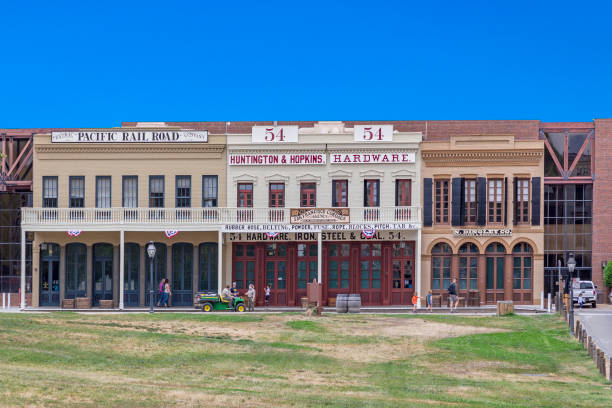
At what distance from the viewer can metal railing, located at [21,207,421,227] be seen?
1762 inches

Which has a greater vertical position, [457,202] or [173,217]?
[457,202]

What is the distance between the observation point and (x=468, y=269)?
46.0m

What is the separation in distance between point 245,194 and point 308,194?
10.9 ft

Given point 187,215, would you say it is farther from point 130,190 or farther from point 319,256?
point 319,256

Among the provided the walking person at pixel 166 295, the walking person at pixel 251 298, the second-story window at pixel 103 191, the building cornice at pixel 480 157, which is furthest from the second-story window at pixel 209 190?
the building cornice at pixel 480 157

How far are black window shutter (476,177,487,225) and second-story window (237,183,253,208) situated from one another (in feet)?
39.4

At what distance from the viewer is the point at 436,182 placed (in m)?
45.9

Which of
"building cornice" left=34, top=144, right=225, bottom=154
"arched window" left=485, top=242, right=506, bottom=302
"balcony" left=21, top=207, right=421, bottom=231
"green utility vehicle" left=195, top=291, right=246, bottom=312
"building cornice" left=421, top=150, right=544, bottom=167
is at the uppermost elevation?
"building cornice" left=34, top=144, right=225, bottom=154

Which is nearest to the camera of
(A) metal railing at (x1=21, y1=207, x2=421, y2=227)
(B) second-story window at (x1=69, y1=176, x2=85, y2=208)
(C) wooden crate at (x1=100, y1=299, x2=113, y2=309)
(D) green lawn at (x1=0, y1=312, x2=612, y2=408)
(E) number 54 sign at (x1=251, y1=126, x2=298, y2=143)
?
(D) green lawn at (x1=0, y1=312, x2=612, y2=408)

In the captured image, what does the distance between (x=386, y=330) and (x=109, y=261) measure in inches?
735

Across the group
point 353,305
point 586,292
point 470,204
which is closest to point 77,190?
point 353,305

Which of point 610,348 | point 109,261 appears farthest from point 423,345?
point 109,261

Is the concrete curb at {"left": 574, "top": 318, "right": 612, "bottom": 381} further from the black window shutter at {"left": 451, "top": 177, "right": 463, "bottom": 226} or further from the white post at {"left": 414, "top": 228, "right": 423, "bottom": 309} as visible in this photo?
the black window shutter at {"left": 451, "top": 177, "right": 463, "bottom": 226}

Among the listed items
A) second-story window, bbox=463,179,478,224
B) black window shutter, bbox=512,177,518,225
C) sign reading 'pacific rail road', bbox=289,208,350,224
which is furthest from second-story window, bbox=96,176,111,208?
black window shutter, bbox=512,177,518,225
